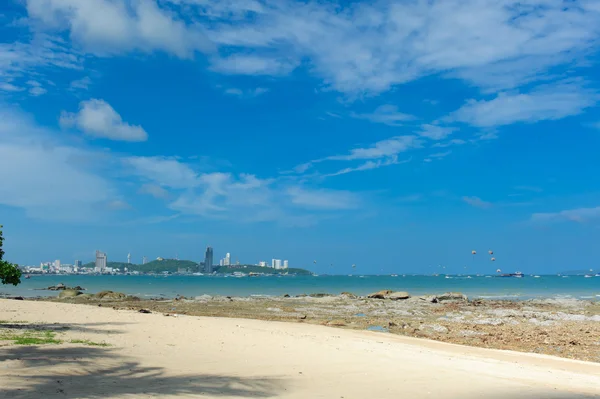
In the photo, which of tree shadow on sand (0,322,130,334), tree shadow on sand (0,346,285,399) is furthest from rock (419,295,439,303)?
tree shadow on sand (0,346,285,399)

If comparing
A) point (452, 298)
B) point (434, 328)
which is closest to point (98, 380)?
point (434, 328)

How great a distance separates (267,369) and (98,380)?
4430mm

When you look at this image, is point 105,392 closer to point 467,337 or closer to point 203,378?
point 203,378

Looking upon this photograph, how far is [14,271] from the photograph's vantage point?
58.0 feet

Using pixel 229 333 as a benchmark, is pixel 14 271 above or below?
above

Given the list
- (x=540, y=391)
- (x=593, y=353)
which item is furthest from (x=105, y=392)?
(x=593, y=353)

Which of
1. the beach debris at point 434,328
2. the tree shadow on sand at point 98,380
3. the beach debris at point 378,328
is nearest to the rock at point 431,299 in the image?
the beach debris at point 434,328

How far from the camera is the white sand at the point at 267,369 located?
10.2 m

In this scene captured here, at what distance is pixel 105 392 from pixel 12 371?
2.68 m

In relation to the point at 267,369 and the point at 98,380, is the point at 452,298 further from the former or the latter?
the point at 98,380

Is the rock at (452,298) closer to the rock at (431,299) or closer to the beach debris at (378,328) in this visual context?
the rock at (431,299)

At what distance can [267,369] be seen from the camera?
13.1 meters

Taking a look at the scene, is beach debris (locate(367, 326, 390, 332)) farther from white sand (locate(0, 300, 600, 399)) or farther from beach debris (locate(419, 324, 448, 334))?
white sand (locate(0, 300, 600, 399))

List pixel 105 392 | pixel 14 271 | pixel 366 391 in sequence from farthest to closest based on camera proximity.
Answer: pixel 14 271, pixel 366 391, pixel 105 392
